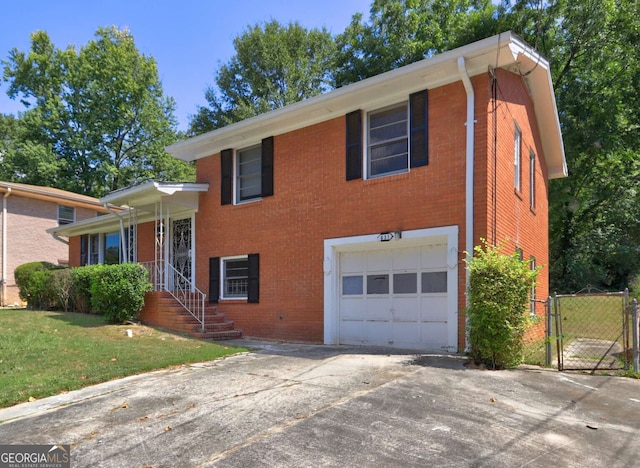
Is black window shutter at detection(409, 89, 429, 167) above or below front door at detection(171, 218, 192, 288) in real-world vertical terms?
above

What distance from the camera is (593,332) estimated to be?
11.7 meters

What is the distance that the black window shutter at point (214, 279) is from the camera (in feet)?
42.9

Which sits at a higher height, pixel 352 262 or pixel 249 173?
pixel 249 173

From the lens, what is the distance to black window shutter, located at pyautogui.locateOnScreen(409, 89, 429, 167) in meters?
9.40

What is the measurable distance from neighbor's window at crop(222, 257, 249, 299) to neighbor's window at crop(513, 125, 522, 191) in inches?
266

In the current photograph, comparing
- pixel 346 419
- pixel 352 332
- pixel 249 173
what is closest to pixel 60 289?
pixel 249 173

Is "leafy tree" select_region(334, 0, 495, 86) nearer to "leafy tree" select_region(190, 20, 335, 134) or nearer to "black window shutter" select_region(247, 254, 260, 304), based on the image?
"leafy tree" select_region(190, 20, 335, 134)

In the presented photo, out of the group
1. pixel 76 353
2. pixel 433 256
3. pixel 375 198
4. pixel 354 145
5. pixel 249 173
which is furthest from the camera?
pixel 249 173

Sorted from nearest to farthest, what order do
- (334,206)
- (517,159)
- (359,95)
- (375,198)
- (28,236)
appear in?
(375,198)
(359,95)
(334,206)
(517,159)
(28,236)

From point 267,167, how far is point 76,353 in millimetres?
6019

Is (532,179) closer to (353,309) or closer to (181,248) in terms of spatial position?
(353,309)

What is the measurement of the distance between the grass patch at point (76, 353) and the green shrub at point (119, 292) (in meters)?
0.42

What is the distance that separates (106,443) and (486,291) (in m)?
5.34

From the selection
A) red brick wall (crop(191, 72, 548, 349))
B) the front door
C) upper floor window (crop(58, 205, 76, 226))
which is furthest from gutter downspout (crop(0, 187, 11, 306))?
red brick wall (crop(191, 72, 548, 349))
